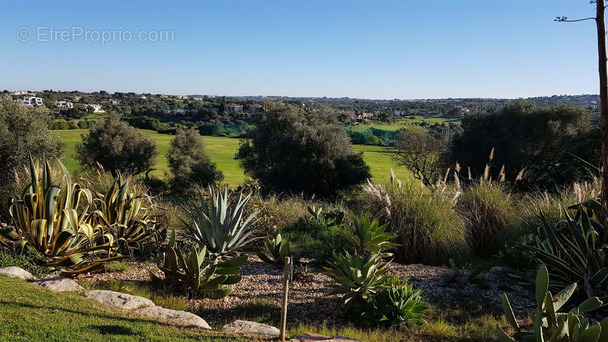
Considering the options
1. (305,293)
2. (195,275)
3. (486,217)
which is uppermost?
(195,275)

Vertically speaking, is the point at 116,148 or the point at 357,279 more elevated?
the point at 357,279

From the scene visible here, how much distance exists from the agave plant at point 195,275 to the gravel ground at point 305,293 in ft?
0.46

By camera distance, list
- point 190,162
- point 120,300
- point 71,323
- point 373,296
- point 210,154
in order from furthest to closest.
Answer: point 210,154 < point 190,162 < point 373,296 < point 120,300 < point 71,323

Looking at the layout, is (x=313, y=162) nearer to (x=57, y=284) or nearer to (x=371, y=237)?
(x=371, y=237)

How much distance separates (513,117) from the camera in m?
22.4

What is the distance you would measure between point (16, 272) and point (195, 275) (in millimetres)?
2074

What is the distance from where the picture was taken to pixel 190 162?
3319cm

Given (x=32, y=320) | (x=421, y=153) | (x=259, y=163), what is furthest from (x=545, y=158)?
(x=32, y=320)

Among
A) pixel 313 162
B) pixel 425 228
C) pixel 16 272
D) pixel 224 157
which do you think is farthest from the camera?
pixel 224 157

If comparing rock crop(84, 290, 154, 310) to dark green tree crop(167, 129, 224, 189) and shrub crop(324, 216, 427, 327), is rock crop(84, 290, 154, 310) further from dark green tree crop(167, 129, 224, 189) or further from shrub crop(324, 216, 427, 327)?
dark green tree crop(167, 129, 224, 189)

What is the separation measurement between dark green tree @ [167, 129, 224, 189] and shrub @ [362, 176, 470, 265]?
2239 centimetres

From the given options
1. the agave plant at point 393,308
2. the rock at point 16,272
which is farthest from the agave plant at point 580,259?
the rock at point 16,272

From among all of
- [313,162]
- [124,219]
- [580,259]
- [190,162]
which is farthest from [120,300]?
[190,162]

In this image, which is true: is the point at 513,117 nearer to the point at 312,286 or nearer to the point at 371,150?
the point at 312,286
